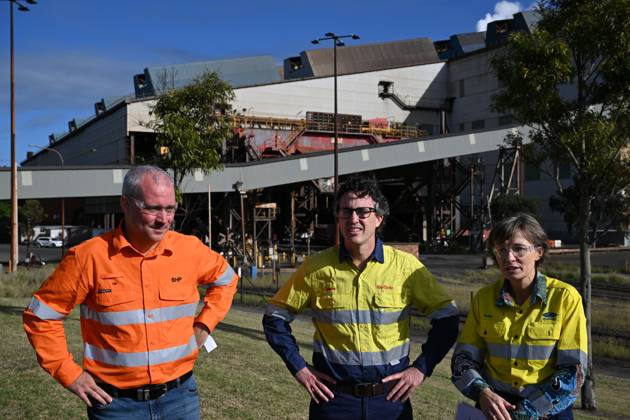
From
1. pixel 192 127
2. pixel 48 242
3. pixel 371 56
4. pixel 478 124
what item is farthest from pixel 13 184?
pixel 371 56

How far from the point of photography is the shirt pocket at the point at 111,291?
3168mm

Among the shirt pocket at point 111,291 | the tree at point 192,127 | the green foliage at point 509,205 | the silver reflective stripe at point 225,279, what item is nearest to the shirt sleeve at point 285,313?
the silver reflective stripe at point 225,279

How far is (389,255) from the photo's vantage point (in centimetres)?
352

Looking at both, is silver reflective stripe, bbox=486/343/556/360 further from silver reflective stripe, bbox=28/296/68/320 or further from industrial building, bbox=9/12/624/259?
industrial building, bbox=9/12/624/259

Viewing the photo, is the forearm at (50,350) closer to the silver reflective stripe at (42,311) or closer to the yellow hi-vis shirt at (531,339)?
the silver reflective stripe at (42,311)

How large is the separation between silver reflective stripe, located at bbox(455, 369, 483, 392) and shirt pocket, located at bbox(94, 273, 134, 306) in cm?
178

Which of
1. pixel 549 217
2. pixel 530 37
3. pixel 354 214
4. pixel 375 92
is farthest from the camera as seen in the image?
pixel 375 92

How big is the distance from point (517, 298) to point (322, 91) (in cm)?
5496

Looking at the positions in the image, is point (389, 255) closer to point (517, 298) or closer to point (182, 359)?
point (517, 298)

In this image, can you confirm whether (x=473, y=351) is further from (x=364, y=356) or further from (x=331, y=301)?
(x=331, y=301)

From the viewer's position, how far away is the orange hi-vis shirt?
3119mm

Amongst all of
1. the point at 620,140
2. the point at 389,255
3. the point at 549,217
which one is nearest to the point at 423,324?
the point at 620,140

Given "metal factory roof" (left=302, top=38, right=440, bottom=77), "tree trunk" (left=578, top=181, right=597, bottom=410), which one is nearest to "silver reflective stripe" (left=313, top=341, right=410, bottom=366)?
"tree trunk" (left=578, top=181, right=597, bottom=410)

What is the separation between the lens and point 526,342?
10.4 ft
